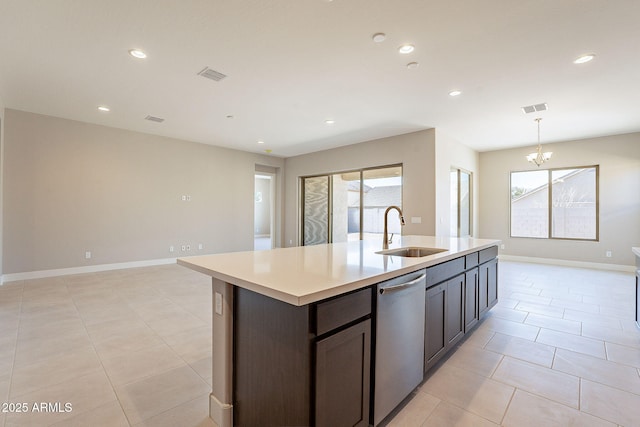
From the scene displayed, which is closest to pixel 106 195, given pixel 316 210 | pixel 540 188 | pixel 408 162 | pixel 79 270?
pixel 79 270

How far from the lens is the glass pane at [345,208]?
7547mm

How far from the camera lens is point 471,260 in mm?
2703

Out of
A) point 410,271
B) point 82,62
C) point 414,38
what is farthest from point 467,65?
point 82,62

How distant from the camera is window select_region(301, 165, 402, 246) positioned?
6.86 m

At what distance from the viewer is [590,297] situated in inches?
162

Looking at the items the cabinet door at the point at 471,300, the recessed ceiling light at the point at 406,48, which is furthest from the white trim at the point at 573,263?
the recessed ceiling light at the point at 406,48

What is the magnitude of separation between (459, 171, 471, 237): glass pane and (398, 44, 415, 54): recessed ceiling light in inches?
192

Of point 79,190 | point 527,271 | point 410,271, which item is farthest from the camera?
point 527,271

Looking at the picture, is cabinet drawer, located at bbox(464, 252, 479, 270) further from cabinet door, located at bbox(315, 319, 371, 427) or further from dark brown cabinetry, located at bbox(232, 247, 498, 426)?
cabinet door, located at bbox(315, 319, 371, 427)

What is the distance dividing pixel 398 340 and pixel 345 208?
625 centimetres

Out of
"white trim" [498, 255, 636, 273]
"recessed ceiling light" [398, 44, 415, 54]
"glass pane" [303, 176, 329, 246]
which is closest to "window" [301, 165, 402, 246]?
"glass pane" [303, 176, 329, 246]

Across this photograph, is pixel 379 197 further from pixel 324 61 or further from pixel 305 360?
pixel 305 360

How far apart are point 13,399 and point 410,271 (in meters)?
2.62

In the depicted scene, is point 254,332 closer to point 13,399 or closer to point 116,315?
point 13,399
